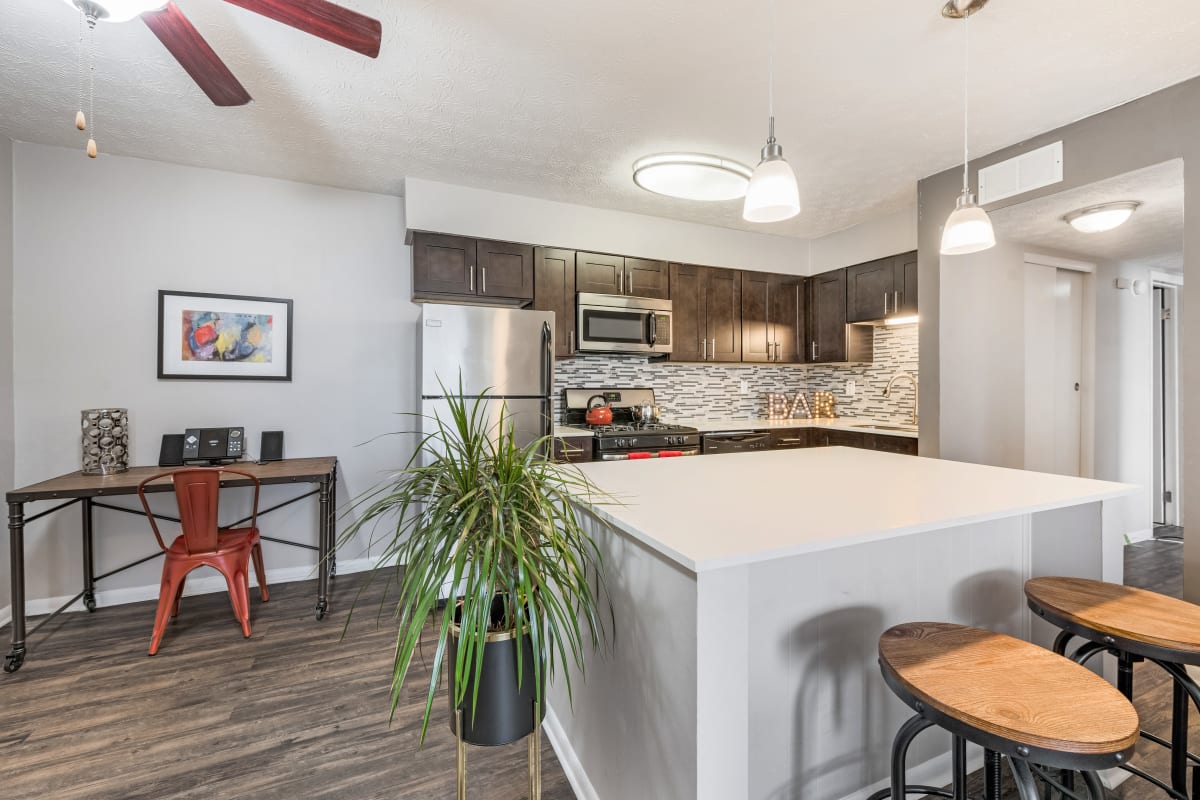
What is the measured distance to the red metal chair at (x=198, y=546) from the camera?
2410 mm

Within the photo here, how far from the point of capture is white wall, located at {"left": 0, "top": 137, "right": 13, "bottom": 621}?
2.71 meters

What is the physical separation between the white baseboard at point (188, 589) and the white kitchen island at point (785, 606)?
2181 mm

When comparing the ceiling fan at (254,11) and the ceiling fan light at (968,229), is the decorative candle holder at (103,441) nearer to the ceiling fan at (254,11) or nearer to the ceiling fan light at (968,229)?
the ceiling fan at (254,11)

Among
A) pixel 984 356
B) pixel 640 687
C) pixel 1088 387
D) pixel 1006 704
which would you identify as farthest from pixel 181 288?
pixel 1088 387

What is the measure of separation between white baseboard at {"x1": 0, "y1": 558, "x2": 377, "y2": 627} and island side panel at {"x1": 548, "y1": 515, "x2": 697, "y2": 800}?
7.89 ft

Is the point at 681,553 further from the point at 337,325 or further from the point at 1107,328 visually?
the point at 1107,328

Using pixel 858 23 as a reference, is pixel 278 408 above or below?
below

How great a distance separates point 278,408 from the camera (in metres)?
3.32

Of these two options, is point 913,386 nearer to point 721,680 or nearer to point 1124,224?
point 1124,224

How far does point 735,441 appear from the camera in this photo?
4070 millimetres

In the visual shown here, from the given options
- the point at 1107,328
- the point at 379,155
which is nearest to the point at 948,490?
the point at 379,155

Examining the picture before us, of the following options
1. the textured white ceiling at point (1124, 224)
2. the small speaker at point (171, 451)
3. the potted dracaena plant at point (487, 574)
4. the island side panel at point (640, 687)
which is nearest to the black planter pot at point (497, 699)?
the potted dracaena plant at point (487, 574)

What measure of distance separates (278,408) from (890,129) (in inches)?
149

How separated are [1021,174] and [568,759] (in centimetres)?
344
